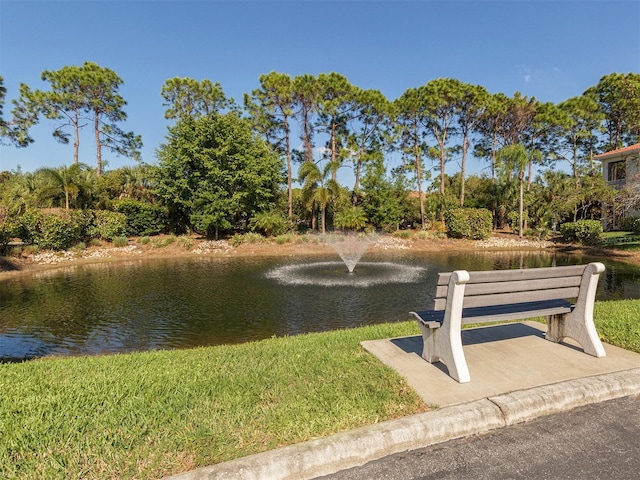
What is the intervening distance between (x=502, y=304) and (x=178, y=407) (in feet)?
10.5

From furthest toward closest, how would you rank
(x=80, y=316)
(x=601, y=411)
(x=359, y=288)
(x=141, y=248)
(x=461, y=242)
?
1. (x=461, y=242)
2. (x=141, y=248)
3. (x=359, y=288)
4. (x=80, y=316)
5. (x=601, y=411)

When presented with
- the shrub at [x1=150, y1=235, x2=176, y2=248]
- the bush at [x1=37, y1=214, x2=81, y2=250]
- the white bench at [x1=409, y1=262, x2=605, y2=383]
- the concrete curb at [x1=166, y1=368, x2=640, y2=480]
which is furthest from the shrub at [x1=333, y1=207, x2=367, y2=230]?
the concrete curb at [x1=166, y1=368, x2=640, y2=480]

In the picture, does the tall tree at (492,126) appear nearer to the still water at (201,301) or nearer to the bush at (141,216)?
the still water at (201,301)

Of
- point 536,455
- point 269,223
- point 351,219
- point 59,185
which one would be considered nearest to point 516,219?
point 351,219

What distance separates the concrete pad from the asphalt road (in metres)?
0.40

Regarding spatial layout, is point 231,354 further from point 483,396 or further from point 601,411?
point 601,411

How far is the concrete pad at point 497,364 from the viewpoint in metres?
3.00

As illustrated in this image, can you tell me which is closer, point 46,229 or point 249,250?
point 46,229

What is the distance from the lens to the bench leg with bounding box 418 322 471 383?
3170 mm

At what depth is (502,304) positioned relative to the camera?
3537mm

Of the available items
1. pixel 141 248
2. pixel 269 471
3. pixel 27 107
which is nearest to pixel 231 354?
pixel 269 471

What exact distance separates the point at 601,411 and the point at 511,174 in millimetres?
27705

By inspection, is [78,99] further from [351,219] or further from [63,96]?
[351,219]

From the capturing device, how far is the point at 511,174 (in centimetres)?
2656
